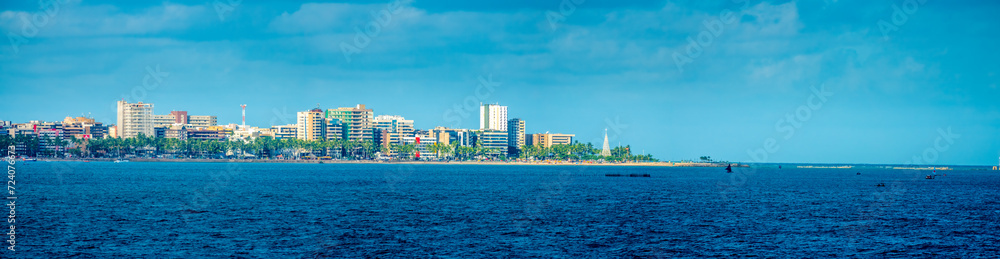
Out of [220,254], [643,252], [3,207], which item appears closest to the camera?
[220,254]

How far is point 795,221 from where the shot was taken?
8600cm

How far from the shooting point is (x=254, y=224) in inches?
3017

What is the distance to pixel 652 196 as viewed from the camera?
5054 inches

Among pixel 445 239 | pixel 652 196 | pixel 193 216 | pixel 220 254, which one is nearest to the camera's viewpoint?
pixel 220 254

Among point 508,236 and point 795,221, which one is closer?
point 508,236

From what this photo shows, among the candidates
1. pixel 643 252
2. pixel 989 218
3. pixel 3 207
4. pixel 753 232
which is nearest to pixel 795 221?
pixel 753 232

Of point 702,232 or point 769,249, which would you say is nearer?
point 769,249

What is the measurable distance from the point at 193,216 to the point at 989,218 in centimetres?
7700

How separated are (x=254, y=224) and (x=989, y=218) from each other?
70834 millimetres

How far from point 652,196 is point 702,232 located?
5449cm

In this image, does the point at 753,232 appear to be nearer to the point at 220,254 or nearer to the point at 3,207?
the point at 220,254

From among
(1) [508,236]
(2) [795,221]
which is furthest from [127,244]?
(2) [795,221]

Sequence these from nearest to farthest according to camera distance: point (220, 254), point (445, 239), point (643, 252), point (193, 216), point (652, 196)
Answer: point (220, 254) → point (643, 252) → point (445, 239) → point (193, 216) → point (652, 196)

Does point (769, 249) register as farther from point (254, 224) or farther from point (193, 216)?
point (193, 216)
